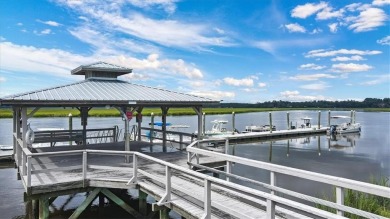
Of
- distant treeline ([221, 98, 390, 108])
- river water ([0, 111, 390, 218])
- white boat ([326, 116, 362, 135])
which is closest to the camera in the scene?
river water ([0, 111, 390, 218])

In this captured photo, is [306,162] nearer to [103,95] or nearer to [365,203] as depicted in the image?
[365,203]

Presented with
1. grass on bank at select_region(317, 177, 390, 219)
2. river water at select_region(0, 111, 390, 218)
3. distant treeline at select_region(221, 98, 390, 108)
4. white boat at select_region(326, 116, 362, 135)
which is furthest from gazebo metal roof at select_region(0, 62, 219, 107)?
distant treeline at select_region(221, 98, 390, 108)

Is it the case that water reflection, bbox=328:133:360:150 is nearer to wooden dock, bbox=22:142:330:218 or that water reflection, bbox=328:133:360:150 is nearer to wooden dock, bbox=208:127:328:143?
wooden dock, bbox=208:127:328:143

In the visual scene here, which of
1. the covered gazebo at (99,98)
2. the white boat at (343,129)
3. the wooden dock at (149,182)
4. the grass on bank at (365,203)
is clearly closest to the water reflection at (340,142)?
the white boat at (343,129)

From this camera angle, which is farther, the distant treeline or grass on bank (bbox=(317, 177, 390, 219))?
the distant treeline

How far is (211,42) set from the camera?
39.2m

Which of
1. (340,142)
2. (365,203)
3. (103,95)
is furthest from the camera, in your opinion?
(340,142)

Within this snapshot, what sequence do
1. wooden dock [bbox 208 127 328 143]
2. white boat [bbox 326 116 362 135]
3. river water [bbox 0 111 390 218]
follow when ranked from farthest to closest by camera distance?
1. white boat [bbox 326 116 362 135]
2. wooden dock [bbox 208 127 328 143]
3. river water [bbox 0 111 390 218]

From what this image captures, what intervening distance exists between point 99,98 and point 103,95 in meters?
0.54

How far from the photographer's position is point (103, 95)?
1069 centimetres

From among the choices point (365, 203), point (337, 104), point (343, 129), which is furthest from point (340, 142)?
point (337, 104)

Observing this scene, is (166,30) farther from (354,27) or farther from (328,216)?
(354,27)

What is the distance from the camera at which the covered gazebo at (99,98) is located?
30.7ft

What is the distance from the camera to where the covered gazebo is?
368 inches
